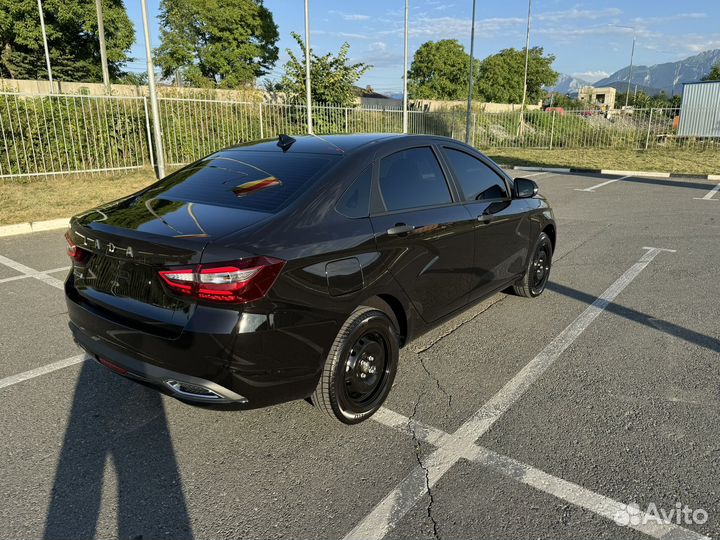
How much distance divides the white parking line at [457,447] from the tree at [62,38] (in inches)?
1595

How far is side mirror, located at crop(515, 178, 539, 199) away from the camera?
4398mm

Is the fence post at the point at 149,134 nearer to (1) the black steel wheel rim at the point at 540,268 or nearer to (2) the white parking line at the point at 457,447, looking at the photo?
(1) the black steel wheel rim at the point at 540,268

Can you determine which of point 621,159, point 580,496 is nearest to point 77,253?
point 580,496

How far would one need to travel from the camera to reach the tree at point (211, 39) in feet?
154

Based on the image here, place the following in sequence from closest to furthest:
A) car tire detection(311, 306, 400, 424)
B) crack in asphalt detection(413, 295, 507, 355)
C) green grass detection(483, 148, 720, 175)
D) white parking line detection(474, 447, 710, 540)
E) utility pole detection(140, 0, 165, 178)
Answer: white parking line detection(474, 447, 710, 540) → car tire detection(311, 306, 400, 424) → crack in asphalt detection(413, 295, 507, 355) → utility pole detection(140, 0, 165, 178) → green grass detection(483, 148, 720, 175)

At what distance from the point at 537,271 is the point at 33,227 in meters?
7.49

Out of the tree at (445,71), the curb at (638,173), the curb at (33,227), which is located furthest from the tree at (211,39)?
the curb at (33,227)

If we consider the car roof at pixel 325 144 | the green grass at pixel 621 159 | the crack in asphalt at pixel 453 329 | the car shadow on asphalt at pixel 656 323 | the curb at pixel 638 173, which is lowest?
the crack in asphalt at pixel 453 329

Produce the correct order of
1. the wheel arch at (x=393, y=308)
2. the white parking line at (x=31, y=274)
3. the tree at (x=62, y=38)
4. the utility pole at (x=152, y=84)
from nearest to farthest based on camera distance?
the wheel arch at (x=393, y=308)
the white parking line at (x=31, y=274)
the utility pole at (x=152, y=84)
the tree at (x=62, y=38)

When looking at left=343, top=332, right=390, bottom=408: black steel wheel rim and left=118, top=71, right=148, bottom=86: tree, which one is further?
left=118, top=71, right=148, bottom=86: tree

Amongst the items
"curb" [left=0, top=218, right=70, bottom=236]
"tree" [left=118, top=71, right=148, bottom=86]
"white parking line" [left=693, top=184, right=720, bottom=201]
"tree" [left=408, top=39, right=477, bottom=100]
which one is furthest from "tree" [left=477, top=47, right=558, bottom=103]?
"curb" [left=0, top=218, right=70, bottom=236]

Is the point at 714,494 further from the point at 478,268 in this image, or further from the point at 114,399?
the point at 114,399

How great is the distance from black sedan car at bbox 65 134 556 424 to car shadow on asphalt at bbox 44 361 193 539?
1.36 feet

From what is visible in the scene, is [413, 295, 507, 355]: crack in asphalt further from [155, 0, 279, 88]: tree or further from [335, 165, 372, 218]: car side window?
[155, 0, 279, 88]: tree
